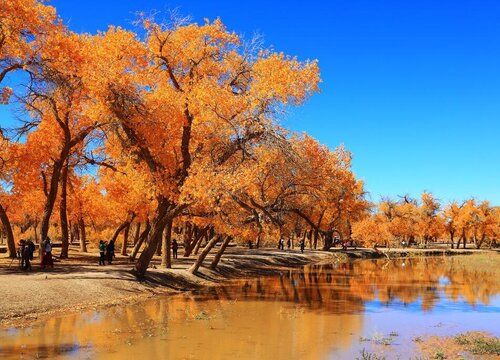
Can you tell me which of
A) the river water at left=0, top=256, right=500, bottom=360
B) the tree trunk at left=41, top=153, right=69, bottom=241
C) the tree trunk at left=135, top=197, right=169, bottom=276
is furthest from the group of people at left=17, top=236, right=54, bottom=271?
the river water at left=0, top=256, right=500, bottom=360

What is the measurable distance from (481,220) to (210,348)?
314 feet

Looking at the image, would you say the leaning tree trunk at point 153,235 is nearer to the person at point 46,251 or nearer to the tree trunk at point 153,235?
the tree trunk at point 153,235

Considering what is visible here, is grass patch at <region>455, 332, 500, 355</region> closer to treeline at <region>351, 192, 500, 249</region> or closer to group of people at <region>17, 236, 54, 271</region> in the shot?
group of people at <region>17, 236, 54, 271</region>

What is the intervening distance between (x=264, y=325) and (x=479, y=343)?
737 centimetres

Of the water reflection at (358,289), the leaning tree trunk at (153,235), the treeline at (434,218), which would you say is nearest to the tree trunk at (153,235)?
the leaning tree trunk at (153,235)

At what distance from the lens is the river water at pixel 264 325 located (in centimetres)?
1459

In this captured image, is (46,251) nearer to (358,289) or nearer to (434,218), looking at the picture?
(358,289)

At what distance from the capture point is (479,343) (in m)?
15.6

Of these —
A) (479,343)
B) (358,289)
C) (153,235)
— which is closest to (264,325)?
(479,343)

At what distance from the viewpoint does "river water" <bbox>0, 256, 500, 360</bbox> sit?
1459cm

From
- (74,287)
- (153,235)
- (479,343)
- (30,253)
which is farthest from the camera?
(30,253)

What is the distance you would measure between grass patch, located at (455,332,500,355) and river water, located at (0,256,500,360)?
91cm

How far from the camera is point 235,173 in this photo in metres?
23.1

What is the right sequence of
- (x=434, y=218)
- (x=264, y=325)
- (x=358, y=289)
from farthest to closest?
(x=434, y=218), (x=358, y=289), (x=264, y=325)
